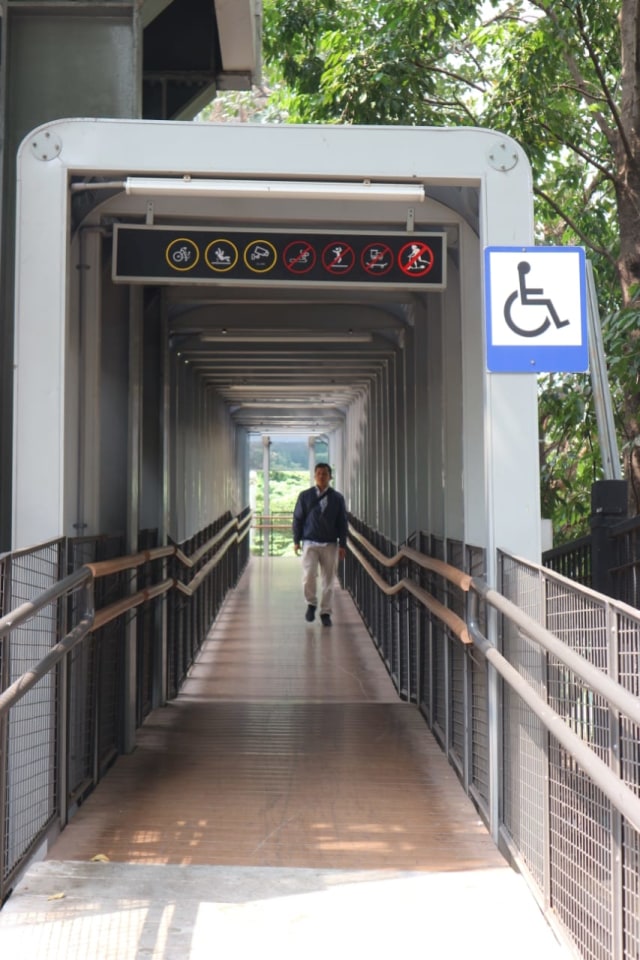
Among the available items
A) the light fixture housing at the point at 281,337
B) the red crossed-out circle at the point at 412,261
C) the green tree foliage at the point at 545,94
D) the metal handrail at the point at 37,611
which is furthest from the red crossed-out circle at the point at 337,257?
the light fixture housing at the point at 281,337

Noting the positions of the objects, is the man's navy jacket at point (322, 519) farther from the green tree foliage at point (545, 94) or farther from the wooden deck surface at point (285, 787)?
the wooden deck surface at point (285, 787)

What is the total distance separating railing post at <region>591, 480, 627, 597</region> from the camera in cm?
561

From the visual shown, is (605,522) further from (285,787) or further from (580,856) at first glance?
(580,856)

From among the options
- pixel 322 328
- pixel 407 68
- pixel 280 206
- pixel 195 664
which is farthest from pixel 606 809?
pixel 407 68

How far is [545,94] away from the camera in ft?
34.4

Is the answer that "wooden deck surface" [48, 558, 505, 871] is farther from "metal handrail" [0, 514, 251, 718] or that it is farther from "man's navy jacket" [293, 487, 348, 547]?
"man's navy jacket" [293, 487, 348, 547]

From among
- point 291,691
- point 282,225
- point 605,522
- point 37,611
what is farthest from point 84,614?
point 291,691

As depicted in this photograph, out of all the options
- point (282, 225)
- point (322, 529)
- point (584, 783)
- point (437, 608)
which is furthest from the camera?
point (322, 529)

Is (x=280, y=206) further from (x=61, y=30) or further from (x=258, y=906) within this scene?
(x=258, y=906)

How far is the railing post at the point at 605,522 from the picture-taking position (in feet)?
18.4

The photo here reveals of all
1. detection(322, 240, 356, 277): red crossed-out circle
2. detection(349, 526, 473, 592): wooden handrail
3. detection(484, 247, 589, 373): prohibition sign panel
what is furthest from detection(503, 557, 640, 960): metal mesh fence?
detection(322, 240, 356, 277): red crossed-out circle

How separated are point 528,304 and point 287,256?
47.2 inches

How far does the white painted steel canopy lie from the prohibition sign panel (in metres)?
0.12

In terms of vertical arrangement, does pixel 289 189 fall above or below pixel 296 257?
above
